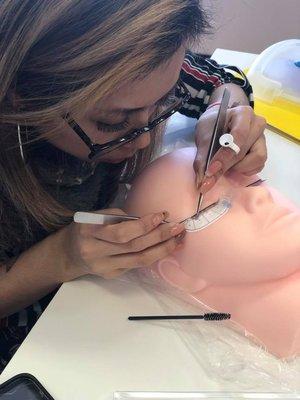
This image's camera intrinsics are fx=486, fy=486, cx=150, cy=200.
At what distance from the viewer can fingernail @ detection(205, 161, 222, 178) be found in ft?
2.16

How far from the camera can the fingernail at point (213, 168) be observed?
0.66 meters

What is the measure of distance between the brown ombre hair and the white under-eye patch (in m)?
0.20

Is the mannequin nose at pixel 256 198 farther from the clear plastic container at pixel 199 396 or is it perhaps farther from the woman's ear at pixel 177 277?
the clear plastic container at pixel 199 396

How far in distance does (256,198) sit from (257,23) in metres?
1.64

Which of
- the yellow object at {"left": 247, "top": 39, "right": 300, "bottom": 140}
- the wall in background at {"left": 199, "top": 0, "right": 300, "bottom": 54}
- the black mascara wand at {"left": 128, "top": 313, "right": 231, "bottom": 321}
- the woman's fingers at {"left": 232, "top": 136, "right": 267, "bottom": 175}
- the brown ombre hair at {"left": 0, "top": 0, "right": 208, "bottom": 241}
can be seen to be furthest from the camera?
the wall in background at {"left": 199, "top": 0, "right": 300, "bottom": 54}

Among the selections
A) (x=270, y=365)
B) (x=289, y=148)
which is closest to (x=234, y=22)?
(x=289, y=148)

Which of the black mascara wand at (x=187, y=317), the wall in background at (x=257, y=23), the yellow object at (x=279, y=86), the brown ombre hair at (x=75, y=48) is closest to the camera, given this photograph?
the brown ombre hair at (x=75, y=48)

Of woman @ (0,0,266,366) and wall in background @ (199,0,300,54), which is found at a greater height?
woman @ (0,0,266,366)

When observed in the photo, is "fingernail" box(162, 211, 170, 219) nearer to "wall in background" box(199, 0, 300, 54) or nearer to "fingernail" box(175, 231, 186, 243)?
"fingernail" box(175, 231, 186, 243)

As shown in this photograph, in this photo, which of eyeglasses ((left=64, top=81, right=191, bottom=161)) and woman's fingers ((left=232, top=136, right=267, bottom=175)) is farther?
woman's fingers ((left=232, top=136, right=267, bottom=175))

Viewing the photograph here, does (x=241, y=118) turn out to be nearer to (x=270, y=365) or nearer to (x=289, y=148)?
(x=289, y=148)

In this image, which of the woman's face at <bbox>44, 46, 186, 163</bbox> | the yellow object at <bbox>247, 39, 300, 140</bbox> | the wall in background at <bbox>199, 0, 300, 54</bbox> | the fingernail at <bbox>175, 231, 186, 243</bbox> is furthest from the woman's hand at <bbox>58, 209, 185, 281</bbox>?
the wall in background at <bbox>199, 0, 300, 54</bbox>

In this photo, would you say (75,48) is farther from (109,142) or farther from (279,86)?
(279,86)

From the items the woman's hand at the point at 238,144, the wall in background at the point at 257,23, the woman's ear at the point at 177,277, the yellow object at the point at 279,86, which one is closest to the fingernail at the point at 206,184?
the woman's hand at the point at 238,144
